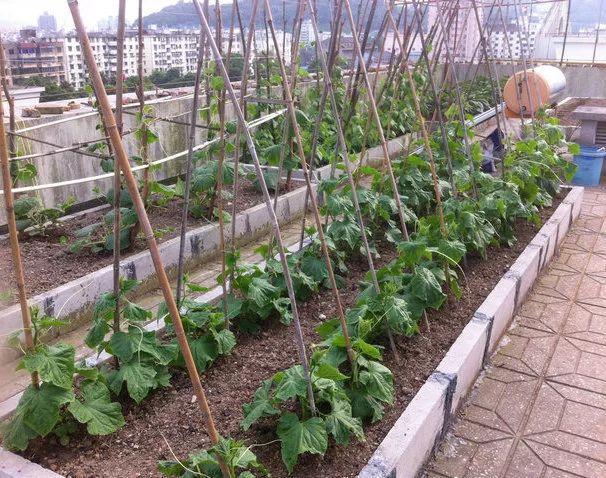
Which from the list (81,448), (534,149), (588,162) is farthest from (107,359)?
(588,162)

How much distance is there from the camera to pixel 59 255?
13.2 feet

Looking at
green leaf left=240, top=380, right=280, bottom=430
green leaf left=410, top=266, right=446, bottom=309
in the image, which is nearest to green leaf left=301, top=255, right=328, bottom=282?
green leaf left=410, top=266, right=446, bottom=309

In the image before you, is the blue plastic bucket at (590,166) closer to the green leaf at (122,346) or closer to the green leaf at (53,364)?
the green leaf at (122,346)

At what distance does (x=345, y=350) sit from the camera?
8.14 feet

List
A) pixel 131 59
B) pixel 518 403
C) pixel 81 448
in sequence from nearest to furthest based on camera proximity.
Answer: pixel 81 448 < pixel 518 403 < pixel 131 59

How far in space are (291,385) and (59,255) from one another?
255cm

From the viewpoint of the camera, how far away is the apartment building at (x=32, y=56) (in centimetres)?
435

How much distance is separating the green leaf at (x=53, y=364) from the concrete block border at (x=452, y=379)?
112cm

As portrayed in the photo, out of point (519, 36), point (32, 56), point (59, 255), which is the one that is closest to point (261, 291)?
point (59, 255)

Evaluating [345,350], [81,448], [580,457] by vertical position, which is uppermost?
[345,350]

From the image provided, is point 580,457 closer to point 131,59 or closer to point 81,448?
point 81,448

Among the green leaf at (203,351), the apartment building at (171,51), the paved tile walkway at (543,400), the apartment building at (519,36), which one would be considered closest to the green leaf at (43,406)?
the green leaf at (203,351)

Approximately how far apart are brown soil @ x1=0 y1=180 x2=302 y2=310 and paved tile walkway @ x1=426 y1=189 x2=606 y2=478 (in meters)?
2.27

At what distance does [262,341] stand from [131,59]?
2487 millimetres
